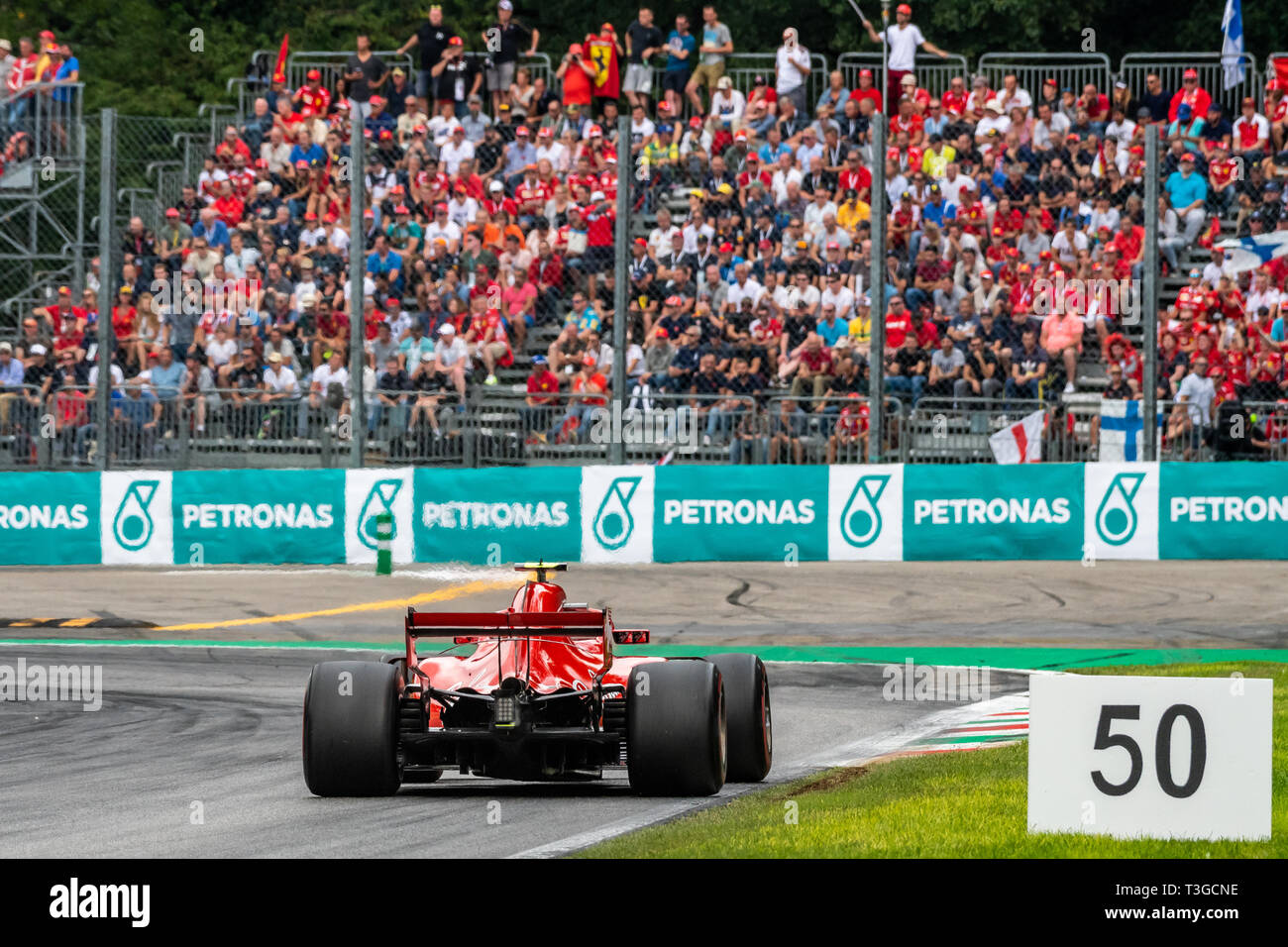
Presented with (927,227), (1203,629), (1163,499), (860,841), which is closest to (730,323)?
(927,227)

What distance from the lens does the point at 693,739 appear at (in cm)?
1010

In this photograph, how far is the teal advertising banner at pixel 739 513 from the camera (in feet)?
74.2

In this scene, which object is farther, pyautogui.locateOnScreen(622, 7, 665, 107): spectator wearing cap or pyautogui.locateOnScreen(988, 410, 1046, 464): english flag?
pyautogui.locateOnScreen(622, 7, 665, 107): spectator wearing cap

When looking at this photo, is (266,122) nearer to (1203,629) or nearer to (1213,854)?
(1203,629)

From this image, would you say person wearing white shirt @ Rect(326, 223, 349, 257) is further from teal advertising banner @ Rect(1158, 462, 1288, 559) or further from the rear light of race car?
the rear light of race car

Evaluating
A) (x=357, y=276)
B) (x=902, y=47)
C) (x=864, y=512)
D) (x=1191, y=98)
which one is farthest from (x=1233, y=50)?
(x=357, y=276)

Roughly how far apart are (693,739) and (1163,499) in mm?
13395

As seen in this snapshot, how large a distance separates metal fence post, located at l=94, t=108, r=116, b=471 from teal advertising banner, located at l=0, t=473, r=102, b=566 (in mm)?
503

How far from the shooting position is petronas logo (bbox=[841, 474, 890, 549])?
22.5 m

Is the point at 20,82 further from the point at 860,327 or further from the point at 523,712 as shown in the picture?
the point at 523,712

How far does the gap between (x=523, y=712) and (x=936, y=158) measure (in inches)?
616

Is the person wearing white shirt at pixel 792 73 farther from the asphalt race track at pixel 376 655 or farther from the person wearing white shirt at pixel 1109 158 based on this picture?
the asphalt race track at pixel 376 655

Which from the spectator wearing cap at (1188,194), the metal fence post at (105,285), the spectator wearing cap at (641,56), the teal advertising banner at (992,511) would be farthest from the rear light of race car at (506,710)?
the spectator wearing cap at (641,56)

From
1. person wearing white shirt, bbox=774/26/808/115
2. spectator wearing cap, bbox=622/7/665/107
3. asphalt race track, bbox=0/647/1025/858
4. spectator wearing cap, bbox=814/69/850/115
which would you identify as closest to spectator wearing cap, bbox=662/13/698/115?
spectator wearing cap, bbox=622/7/665/107
